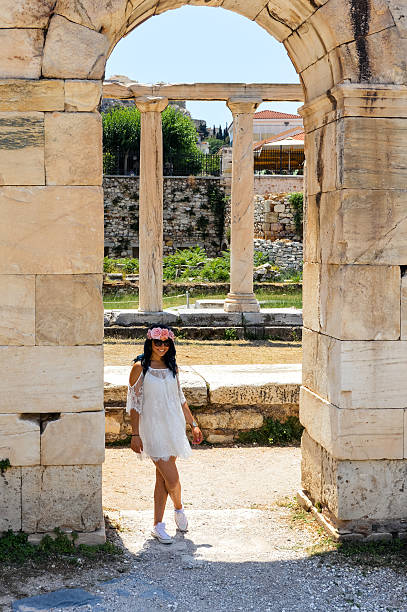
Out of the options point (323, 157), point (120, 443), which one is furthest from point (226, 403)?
point (323, 157)

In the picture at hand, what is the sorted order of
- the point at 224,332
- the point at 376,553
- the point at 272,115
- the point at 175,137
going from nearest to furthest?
the point at 376,553 → the point at 224,332 → the point at 175,137 → the point at 272,115

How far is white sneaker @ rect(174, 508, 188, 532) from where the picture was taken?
566cm

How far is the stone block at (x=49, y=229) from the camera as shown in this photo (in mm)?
4992

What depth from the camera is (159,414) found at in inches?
218

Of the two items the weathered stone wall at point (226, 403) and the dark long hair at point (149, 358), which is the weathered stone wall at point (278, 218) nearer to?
the weathered stone wall at point (226, 403)

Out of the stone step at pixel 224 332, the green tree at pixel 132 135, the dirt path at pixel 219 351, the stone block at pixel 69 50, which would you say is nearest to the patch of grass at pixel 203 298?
the stone step at pixel 224 332

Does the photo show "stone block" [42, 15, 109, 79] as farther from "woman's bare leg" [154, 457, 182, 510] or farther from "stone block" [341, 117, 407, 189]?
"woman's bare leg" [154, 457, 182, 510]

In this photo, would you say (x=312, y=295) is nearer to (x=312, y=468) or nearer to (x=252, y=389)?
(x=312, y=468)

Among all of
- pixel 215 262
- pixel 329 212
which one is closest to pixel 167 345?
pixel 329 212

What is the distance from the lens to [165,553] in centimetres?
524

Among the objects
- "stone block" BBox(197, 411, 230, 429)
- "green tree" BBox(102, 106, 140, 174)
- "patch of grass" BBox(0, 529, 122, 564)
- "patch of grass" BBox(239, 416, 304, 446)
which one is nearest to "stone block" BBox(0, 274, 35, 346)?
"patch of grass" BBox(0, 529, 122, 564)

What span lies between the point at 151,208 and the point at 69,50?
11.2 metres

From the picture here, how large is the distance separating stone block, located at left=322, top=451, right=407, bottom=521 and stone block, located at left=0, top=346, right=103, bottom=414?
1.94m

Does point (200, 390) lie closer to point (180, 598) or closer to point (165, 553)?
point (165, 553)
